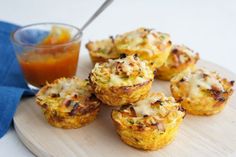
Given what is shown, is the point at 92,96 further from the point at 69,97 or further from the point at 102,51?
the point at 102,51

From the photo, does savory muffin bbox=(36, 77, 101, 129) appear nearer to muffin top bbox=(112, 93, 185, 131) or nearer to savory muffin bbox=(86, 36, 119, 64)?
muffin top bbox=(112, 93, 185, 131)

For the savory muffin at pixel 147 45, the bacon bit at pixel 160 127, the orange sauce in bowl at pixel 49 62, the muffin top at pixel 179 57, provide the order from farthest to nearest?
the muffin top at pixel 179 57
the orange sauce in bowl at pixel 49 62
the savory muffin at pixel 147 45
the bacon bit at pixel 160 127

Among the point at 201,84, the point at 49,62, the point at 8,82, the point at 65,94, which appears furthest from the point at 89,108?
the point at 8,82

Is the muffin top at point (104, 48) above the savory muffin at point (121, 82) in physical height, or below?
below

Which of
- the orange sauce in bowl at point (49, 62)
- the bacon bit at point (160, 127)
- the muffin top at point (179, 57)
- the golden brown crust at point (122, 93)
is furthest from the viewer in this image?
the muffin top at point (179, 57)

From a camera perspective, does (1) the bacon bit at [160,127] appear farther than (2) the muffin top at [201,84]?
No

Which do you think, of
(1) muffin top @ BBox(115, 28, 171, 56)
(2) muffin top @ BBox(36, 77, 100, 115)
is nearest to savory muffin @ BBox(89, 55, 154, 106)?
(2) muffin top @ BBox(36, 77, 100, 115)

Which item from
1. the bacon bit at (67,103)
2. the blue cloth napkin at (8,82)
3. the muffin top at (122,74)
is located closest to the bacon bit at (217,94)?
the muffin top at (122,74)

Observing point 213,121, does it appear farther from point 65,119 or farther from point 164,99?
point 65,119

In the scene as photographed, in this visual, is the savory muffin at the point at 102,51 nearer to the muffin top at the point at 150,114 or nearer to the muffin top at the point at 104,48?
the muffin top at the point at 104,48
